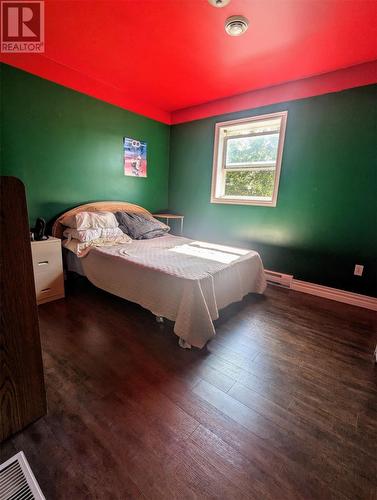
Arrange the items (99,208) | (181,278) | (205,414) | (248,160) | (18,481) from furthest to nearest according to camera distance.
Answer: (248,160), (99,208), (181,278), (205,414), (18,481)

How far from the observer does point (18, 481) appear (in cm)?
85

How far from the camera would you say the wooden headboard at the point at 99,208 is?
2.66 metres

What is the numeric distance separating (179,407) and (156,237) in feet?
7.27

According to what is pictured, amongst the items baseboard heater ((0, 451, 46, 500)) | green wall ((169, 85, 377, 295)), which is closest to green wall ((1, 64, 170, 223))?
green wall ((169, 85, 377, 295))

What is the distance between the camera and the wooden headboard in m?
2.66

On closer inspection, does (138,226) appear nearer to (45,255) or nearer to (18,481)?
(45,255)

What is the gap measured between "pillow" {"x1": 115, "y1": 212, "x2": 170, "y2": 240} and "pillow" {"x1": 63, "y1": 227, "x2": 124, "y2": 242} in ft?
0.59

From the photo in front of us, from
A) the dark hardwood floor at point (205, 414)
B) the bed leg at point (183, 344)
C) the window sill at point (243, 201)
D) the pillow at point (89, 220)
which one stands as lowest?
the dark hardwood floor at point (205, 414)

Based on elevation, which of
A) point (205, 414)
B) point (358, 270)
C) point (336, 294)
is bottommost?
point (205, 414)

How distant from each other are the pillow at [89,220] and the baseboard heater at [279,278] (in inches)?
85.4

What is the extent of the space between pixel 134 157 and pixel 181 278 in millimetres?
2518

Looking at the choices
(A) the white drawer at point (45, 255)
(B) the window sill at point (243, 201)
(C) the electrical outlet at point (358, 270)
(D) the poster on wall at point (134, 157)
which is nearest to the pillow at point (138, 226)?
(D) the poster on wall at point (134, 157)

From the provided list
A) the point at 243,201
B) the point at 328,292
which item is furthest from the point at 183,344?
the point at 243,201

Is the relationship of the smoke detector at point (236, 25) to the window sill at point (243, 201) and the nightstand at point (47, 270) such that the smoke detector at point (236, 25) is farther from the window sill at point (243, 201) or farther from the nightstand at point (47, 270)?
the nightstand at point (47, 270)
